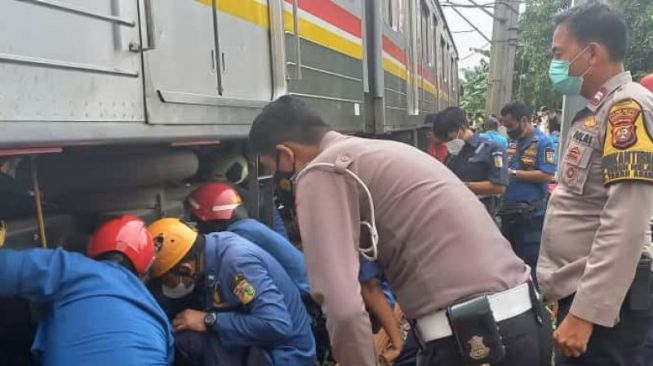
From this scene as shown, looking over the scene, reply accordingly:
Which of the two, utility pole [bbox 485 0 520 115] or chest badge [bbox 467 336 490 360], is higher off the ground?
utility pole [bbox 485 0 520 115]

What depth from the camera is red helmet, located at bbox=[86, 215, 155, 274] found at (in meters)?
2.33

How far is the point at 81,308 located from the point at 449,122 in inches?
136

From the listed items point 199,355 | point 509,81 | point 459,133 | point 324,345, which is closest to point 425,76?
point 509,81

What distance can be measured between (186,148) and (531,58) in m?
17.3

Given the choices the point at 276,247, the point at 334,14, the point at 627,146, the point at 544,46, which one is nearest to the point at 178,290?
the point at 276,247

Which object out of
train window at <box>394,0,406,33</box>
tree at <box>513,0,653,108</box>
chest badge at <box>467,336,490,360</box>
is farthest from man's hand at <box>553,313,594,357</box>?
tree at <box>513,0,653,108</box>

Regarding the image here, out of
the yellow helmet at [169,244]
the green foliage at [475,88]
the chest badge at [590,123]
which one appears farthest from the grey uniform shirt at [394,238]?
the green foliage at [475,88]

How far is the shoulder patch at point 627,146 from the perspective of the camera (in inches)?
74.5

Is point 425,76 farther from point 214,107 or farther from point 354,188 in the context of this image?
point 354,188

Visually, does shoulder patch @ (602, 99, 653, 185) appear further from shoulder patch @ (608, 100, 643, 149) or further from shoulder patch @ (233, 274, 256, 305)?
shoulder patch @ (233, 274, 256, 305)

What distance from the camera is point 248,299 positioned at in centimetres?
260

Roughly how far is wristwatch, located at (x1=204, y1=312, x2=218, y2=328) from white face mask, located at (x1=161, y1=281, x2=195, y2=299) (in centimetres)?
14

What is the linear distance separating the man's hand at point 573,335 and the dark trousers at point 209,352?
1.13 m

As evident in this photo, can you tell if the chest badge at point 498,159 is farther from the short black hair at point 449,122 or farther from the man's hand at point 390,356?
the man's hand at point 390,356
